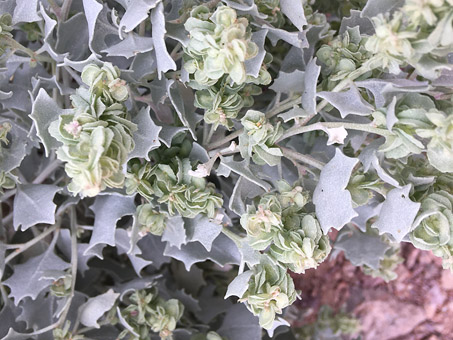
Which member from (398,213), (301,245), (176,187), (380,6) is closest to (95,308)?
(176,187)

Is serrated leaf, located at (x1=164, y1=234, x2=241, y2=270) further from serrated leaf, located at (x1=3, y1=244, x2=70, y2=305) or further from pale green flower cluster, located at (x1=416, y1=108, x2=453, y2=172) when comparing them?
pale green flower cluster, located at (x1=416, y1=108, x2=453, y2=172)

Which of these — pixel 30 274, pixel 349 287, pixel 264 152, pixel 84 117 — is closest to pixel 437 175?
pixel 264 152

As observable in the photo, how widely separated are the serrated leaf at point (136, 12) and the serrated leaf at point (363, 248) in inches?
23.2

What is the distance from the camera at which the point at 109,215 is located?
2.86ft

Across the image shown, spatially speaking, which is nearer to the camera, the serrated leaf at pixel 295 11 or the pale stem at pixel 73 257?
the serrated leaf at pixel 295 11

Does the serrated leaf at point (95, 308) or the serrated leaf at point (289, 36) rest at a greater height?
the serrated leaf at point (289, 36)

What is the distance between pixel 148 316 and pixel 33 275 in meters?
0.21

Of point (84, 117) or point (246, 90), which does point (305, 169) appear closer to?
point (246, 90)

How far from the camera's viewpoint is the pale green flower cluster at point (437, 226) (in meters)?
0.64

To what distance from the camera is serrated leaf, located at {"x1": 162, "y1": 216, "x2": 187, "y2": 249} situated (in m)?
0.84

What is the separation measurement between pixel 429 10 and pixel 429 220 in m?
0.25

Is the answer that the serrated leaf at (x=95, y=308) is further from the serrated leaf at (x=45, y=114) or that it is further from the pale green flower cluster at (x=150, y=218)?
the serrated leaf at (x=45, y=114)

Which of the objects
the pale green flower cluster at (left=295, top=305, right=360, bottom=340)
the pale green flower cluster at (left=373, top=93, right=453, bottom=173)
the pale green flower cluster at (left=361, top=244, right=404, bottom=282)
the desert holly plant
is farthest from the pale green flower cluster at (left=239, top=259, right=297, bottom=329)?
the pale green flower cluster at (left=295, top=305, right=360, bottom=340)

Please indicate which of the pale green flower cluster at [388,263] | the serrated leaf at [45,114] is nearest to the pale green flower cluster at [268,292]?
the serrated leaf at [45,114]
